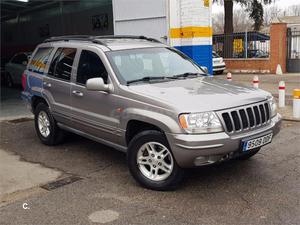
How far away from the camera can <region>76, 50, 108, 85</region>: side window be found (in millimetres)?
5742

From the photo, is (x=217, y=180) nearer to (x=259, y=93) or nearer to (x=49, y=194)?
(x=259, y=93)

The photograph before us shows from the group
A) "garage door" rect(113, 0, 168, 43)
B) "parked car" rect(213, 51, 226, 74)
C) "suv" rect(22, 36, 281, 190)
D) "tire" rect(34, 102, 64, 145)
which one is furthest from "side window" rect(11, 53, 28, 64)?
"parked car" rect(213, 51, 226, 74)

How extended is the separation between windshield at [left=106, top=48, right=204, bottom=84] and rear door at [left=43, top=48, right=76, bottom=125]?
3.33ft

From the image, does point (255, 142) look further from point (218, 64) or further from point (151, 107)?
point (218, 64)

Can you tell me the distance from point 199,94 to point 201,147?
0.76 meters

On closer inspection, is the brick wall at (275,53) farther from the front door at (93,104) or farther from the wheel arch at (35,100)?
the front door at (93,104)

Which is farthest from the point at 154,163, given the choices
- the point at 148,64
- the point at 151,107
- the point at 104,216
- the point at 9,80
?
the point at 9,80

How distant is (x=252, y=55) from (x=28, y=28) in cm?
1304

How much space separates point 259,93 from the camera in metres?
5.30

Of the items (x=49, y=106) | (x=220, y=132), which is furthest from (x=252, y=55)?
(x=220, y=132)

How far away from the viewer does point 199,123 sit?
4.53 m

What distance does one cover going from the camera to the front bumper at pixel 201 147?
4457mm

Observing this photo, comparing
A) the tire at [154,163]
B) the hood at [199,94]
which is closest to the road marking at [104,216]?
the tire at [154,163]

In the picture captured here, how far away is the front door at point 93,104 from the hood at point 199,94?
490mm
